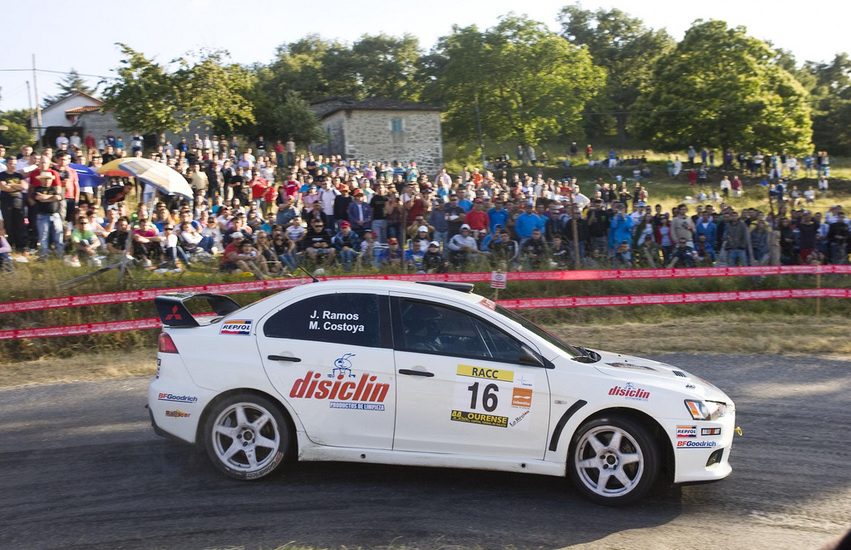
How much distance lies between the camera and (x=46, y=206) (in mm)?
14352

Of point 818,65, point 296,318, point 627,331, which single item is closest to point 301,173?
point 627,331

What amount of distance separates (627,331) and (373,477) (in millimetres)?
7681

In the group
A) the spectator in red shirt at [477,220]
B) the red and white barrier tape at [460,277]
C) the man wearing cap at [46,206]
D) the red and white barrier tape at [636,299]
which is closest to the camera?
the red and white barrier tape at [636,299]

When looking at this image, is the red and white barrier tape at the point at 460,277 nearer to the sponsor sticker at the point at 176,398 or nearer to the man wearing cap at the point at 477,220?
the man wearing cap at the point at 477,220

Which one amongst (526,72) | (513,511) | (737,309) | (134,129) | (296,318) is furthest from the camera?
(526,72)

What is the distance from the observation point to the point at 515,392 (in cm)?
616

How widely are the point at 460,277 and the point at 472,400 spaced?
26.5 ft

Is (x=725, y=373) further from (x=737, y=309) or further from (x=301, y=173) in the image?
(x=301, y=173)

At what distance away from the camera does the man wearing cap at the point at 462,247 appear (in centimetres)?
1502

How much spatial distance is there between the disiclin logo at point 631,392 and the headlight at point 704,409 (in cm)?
35

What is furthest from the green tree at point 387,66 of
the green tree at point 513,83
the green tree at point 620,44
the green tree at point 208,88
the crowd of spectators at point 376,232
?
the crowd of spectators at point 376,232

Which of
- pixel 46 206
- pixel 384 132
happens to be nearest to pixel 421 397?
pixel 46 206

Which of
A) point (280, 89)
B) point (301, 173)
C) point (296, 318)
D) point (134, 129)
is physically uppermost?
point (280, 89)

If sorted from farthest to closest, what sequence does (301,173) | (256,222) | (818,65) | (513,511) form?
1. (818,65)
2. (301,173)
3. (256,222)
4. (513,511)
